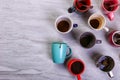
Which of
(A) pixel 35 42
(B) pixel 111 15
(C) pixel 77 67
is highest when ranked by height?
(B) pixel 111 15

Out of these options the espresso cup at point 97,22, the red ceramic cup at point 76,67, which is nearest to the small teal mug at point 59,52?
the red ceramic cup at point 76,67

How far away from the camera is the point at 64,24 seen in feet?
2.73

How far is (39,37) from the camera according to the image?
840 millimetres

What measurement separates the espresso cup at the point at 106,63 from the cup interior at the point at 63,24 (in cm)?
18

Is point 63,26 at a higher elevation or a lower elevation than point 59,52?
higher

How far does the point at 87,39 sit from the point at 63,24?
0.37 feet

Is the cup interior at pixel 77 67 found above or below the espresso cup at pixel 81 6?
below

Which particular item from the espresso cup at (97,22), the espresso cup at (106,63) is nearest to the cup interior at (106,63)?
the espresso cup at (106,63)

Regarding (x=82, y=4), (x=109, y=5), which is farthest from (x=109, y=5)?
(x=82, y=4)

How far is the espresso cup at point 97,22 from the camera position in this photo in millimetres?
828

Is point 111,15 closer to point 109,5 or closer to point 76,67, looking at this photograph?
point 109,5

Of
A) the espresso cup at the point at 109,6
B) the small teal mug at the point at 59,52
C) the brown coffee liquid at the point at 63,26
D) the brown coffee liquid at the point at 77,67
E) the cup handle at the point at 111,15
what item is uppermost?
the espresso cup at the point at 109,6

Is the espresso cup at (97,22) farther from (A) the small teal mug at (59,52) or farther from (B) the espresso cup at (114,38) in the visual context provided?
(A) the small teal mug at (59,52)

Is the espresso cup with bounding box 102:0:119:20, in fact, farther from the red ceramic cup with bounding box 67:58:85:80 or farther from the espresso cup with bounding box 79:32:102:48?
the red ceramic cup with bounding box 67:58:85:80
